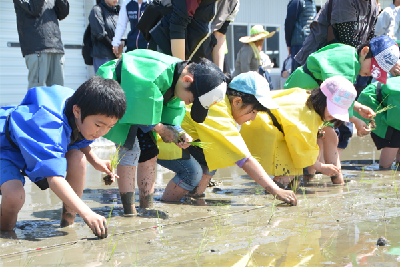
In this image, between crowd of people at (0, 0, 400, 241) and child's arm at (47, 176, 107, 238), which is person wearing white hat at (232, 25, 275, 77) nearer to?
crowd of people at (0, 0, 400, 241)

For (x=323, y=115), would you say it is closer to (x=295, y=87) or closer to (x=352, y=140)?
(x=295, y=87)

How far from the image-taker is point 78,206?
2.25 metres

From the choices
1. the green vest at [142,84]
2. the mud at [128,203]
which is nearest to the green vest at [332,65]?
the green vest at [142,84]

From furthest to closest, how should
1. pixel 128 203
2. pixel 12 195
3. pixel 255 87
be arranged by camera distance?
pixel 255 87 → pixel 128 203 → pixel 12 195

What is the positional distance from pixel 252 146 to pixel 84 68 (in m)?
5.97

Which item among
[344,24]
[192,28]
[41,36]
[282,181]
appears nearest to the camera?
[282,181]

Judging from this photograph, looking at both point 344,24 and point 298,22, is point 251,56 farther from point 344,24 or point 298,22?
point 344,24

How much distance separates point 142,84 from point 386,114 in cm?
300

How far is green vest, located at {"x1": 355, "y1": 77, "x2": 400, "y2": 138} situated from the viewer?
458 cm

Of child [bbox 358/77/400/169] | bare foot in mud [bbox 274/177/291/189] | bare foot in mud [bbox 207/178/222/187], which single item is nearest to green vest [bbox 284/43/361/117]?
child [bbox 358/77/400/169]

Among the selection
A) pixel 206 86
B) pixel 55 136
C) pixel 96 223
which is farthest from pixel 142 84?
pixel 96 223

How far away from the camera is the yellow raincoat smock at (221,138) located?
3085 millimetres

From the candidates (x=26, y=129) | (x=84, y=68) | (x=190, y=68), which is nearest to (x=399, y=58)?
(x=190, y=68)

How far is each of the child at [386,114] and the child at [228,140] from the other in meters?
1.89
